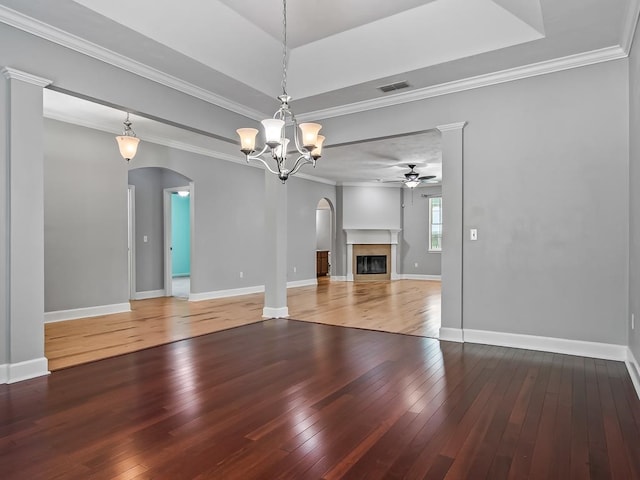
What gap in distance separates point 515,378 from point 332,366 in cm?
145

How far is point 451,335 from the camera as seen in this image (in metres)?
4.37

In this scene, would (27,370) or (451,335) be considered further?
(451,335)

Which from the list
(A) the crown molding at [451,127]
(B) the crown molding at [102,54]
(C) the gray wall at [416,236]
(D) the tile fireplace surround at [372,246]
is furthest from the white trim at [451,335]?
(C) the gray wall at [416,236]

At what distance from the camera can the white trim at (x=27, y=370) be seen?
3.09 m

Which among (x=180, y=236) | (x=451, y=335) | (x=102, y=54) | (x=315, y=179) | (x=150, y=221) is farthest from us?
(x=180, y=236)

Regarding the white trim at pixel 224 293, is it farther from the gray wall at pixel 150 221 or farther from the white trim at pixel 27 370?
the white trim at pixel 27 370

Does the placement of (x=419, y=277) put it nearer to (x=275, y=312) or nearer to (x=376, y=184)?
(x=376, y=184)

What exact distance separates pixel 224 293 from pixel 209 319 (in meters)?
2.35

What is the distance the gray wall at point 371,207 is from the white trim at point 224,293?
3.68 m

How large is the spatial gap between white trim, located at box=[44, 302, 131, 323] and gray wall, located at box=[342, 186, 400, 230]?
6.44 m

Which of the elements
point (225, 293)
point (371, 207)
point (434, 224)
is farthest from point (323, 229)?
point (225, 293)

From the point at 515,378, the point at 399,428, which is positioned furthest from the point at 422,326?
the point at 399,428

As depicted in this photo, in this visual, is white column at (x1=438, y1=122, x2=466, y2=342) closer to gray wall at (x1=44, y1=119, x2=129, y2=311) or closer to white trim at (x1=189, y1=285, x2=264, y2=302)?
white trim at (x1=189, y1=285, x2=264, y2=302)

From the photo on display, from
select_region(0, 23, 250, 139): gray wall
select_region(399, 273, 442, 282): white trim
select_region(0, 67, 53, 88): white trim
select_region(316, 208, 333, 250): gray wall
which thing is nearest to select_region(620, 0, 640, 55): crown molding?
select_region(0, 23, 250, 139): gray wall
